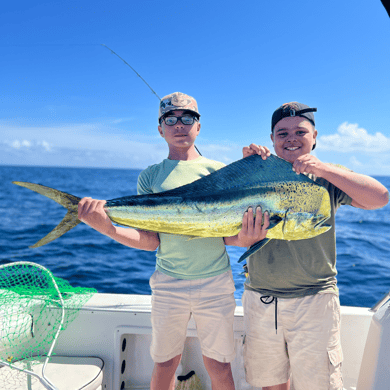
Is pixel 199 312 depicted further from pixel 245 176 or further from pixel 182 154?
pixel 182 154

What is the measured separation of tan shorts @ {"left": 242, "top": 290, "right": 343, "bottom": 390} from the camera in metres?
1.69

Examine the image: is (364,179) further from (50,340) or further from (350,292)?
(350,292)

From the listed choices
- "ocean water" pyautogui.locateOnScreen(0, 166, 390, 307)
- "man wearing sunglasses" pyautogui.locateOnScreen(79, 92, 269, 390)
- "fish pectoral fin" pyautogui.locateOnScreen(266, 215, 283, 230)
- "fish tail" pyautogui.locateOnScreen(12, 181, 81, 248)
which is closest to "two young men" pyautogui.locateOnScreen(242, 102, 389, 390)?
"man wearing sunglasses" pyautogui.locateOnScreen(79, 92, 269, 390)

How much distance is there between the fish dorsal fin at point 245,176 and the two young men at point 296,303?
0.10 metres

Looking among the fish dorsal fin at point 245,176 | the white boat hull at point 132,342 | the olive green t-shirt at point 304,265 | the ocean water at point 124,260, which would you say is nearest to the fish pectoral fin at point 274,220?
the fish dorsal fin at point 245,176

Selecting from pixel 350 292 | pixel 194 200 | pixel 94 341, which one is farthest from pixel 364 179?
pixel 350 292

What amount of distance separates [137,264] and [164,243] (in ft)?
20.9

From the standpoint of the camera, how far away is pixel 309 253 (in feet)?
5.74

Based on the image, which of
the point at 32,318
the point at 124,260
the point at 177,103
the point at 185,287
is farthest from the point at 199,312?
the point at 124,260

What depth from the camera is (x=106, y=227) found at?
5.32ft

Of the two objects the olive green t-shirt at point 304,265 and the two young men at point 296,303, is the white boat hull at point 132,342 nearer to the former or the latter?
the two young men at point 296,303

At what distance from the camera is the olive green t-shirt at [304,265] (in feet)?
5.69

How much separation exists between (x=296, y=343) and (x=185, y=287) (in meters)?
0.72

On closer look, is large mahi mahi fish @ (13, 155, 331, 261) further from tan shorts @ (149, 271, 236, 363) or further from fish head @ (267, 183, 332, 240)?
tan shorts @ (149, 271, 236, 363)
